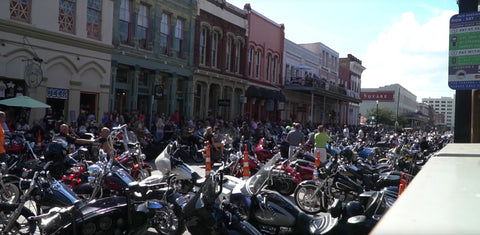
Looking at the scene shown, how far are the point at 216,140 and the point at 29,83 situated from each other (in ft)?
26.0

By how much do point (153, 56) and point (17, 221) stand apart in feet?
62.6

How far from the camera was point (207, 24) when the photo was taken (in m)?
28.7

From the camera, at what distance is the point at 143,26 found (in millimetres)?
23641

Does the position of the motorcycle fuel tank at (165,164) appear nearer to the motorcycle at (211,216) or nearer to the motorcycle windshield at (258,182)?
the motorcycle windshield at (258,182)

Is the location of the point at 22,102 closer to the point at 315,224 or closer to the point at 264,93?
the point at 315,224

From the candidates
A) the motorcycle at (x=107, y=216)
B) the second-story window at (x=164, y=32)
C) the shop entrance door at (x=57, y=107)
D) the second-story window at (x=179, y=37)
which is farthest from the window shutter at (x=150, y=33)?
the motorcycle at (x=107, y=216)

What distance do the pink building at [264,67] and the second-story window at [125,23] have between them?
1225 cm

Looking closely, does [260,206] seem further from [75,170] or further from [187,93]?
[187,93]

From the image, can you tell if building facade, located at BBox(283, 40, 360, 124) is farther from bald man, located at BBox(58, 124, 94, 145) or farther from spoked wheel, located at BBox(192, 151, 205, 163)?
bald man, located at BBox(58, 124, 94, 145)

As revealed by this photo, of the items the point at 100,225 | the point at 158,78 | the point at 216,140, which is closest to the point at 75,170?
the point at 100,225

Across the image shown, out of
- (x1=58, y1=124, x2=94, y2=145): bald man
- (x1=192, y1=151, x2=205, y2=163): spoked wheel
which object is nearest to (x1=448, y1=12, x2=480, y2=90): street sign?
(x1=58, y1=124, x2=94, y2=145): bald man

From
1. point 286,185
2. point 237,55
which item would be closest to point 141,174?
point 286,185

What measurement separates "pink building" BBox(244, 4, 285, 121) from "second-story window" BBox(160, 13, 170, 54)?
9253 millimetres

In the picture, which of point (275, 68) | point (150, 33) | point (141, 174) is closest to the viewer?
point (141, 174)
